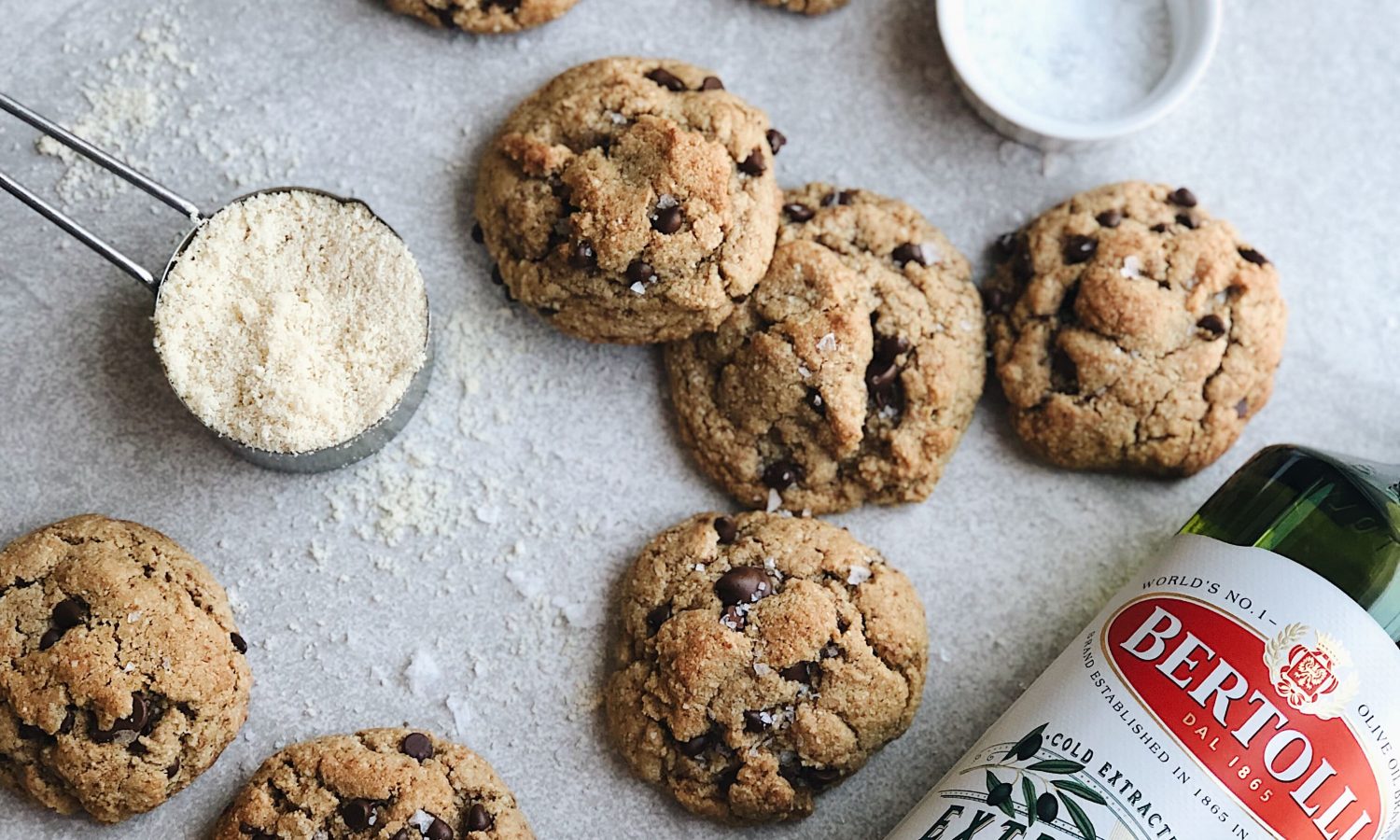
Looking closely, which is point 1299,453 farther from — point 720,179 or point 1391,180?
point 720,179

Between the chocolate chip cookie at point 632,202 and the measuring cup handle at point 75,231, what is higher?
the chocolate chip cookie at point 632,202

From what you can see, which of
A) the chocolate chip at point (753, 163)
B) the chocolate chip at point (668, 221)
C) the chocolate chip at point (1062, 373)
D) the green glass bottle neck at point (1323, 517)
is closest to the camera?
the green glass bottle neck at point (1323, 517)

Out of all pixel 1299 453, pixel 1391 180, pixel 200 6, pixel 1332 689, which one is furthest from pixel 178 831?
pixel 1391 180

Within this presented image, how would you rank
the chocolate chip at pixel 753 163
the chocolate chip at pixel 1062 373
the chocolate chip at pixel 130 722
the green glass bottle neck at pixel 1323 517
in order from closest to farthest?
the green glass bottle neck at pixel 1323 517 < the chocolate chip at pixel 130 722 < the chocolate chip at pixel 753 163 < the chocolate chip at pixel 1062 373

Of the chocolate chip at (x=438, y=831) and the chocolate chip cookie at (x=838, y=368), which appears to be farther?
the chocolate chip cookie at (x=838, y=368)

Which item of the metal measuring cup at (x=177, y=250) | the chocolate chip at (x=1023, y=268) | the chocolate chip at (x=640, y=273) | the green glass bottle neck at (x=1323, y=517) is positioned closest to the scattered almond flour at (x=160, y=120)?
the metal measuring cup at (x=177, y=250)

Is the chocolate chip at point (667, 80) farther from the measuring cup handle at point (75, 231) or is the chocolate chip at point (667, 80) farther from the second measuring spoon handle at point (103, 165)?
the measuring cup handle at point (75, 231)
